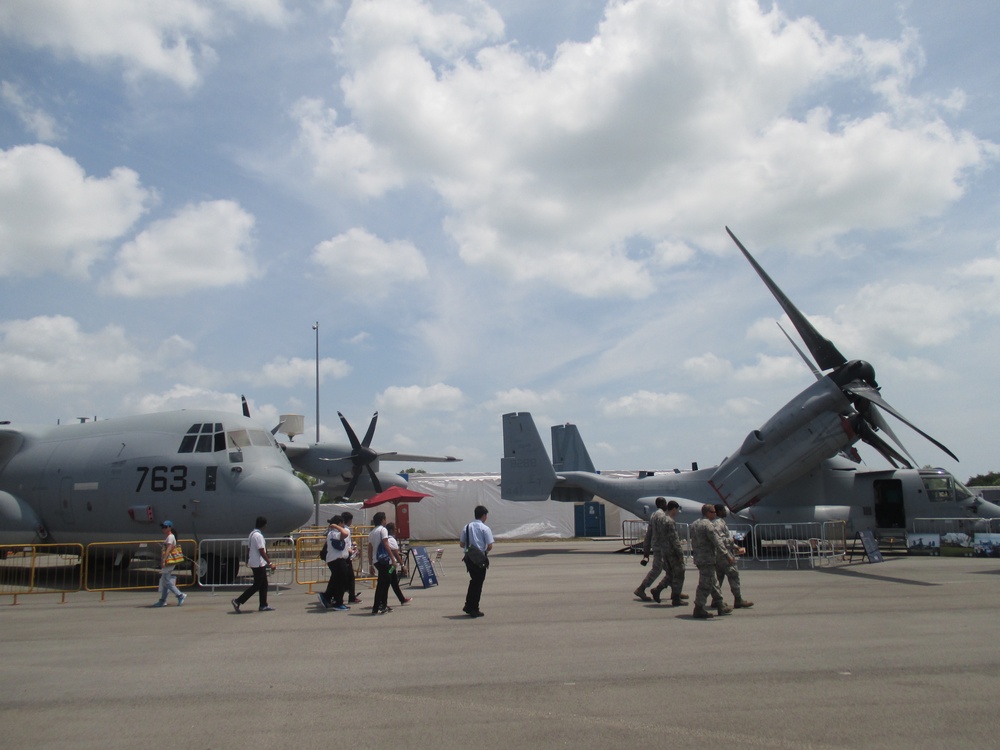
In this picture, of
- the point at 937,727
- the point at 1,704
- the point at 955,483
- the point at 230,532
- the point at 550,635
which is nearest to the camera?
the point at 937,727

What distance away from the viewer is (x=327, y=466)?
2789 centimetres

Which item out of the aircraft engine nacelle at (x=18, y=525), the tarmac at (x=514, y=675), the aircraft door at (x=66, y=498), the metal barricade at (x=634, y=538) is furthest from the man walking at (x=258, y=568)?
the metal barricade at (x=634, y=538)

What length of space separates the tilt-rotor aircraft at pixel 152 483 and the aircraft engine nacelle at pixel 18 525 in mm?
21

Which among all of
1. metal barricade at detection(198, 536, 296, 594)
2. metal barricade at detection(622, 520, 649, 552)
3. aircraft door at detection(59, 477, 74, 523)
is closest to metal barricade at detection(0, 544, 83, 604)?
aircraft door at detection(59, 477, 74, 523)

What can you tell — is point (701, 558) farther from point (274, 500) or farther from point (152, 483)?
point (152, 483)

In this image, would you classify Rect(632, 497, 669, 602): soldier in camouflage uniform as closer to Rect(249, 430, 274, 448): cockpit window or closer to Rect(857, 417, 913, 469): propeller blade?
Rect(249, 430, 274, 448): cockpit window

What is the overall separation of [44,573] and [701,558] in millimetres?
17979

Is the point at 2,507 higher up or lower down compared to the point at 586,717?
higher up

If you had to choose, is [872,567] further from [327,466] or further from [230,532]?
[327,466]

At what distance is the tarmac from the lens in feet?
17.7

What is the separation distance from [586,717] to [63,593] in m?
12.6

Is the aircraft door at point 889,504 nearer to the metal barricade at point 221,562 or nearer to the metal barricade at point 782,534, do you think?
the metal barricade at point 782,534

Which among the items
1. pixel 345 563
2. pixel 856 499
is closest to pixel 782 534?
pixel 856 499

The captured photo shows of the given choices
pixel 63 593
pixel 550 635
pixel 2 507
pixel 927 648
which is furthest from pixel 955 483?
pixel 2 507
